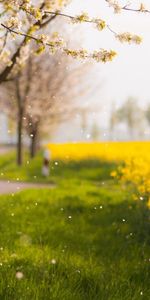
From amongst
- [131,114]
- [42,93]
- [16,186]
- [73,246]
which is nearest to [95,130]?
[131,114]

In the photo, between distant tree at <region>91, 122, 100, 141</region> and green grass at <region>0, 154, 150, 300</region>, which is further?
distant tree at <region>91, 122, 100, 141</region>

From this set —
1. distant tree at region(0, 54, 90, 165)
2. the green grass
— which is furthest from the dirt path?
distant tree at region(0, 54, 90, 165)

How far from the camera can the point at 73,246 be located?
888 cm

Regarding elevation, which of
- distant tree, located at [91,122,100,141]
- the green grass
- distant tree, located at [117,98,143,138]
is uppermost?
distant tree, located at [117,98,143,138]

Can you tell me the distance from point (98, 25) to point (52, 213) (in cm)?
605

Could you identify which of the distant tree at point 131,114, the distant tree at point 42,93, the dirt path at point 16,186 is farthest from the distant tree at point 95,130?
the dirt path at point 16,186

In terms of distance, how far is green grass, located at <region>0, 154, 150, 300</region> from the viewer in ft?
21.3

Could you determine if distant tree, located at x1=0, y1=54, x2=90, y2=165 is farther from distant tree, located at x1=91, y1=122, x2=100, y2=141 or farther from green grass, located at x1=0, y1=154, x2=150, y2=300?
distant tree, located at x1=91, y1=122, x2=100, y2=141

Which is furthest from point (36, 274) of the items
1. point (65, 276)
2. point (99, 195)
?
point (99, 195)

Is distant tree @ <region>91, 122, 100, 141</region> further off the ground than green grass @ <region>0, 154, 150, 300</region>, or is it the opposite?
distant tree @ <region>91, 122, 100, 141</region>

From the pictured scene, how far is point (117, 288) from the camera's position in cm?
676

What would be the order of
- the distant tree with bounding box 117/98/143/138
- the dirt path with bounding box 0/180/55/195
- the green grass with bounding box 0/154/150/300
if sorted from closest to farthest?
the green grass with bounding box 0/154/150/300 < the dirt path with bounding box 0/180/55/195 < the distant tree with bounding box 117/98/143/138

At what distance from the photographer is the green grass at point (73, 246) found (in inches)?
256

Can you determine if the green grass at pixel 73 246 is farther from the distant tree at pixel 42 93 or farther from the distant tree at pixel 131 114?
the distant tree at pixel 131 114
